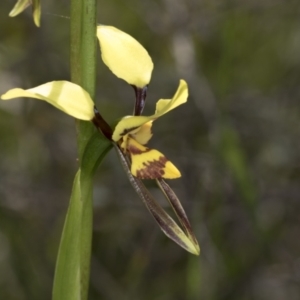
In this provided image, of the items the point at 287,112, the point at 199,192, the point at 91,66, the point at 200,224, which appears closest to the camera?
the point at 91,66

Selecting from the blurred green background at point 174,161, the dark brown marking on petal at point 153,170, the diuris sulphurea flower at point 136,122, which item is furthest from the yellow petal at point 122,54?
the blurred green background at point 174,161

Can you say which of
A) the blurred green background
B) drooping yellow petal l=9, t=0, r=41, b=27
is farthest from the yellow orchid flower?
the blurred green background

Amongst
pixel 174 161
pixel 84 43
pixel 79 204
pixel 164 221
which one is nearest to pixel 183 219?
pixel 164 221

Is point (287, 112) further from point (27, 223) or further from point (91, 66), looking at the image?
point (91, 66)

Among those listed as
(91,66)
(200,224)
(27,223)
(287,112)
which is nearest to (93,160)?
(91,66)

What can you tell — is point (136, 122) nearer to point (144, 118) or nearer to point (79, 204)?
point (144, 118)

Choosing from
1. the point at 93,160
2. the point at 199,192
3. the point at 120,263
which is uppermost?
the point at 93,160
